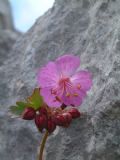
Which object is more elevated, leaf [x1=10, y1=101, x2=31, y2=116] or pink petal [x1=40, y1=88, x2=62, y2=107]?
pink petal [x1=40, y1=88, x2=62, y2=107]

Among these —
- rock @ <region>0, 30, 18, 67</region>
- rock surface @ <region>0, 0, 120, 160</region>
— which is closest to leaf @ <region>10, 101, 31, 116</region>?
rock surface @ <region>0, 0, 120, 160</region>

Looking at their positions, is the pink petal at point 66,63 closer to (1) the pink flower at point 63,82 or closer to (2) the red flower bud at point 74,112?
(1) the pink flower at point 63,82

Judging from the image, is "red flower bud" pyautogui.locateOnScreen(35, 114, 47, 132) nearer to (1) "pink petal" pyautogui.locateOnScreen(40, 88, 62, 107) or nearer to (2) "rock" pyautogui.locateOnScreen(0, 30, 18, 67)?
(1) "pink petal" pyautogui.locateOnScreen(40, 88, 62, 107)

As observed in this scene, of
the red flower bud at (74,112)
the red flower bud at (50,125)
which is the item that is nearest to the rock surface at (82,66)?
the red flower bud at (74,112)

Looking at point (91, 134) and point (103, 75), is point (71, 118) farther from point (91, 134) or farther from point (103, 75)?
point (103, 75)

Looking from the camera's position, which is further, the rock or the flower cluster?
the rock

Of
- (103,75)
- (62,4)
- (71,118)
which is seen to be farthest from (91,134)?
(62,4)
